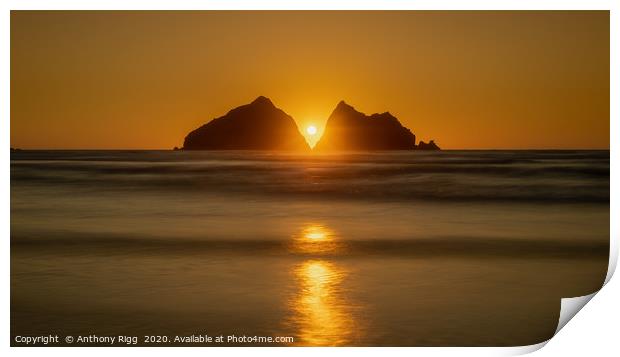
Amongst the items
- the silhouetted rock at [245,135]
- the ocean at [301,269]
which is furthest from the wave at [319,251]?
the silhouetted rock at [245,135]

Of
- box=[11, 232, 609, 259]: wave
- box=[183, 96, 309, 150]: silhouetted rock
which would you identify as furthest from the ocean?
box=[183, 96, 309, 150]: silhouetted rock

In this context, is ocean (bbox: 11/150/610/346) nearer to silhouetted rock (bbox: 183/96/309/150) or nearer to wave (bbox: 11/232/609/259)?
wave (bbox: 11/232/609/259)

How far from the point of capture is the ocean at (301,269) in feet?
16.0

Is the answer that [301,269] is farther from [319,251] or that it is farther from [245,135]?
[245,135]

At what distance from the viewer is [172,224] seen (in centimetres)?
834

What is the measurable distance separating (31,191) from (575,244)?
25.9 ft

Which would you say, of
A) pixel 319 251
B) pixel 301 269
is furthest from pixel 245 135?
pixel 301 269

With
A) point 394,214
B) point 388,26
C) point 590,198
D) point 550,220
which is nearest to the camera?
point 388,26

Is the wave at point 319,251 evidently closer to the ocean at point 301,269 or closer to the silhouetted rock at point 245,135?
the ocean at point 301,269

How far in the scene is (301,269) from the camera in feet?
20.0

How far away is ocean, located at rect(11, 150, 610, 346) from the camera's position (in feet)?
16.0
